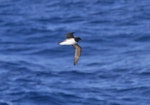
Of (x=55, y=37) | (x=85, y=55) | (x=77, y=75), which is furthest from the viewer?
(x=55, y=37)

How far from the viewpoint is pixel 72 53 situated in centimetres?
3538

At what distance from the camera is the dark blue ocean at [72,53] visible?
100ft

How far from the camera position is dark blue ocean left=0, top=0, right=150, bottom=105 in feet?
100

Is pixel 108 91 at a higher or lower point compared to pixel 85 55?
lower

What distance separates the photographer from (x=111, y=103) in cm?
2962

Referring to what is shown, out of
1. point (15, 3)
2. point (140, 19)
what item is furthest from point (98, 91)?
point (15, 3)

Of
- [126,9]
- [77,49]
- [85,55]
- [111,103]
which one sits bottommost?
[77,49]

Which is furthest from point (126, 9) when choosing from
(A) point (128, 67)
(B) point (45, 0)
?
(A) point (128, 67)

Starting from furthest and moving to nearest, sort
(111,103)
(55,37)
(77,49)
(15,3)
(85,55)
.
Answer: (15,3) → (55,37) → (85,55) → (111,103) → (77,49)

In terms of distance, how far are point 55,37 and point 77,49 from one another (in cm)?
1825

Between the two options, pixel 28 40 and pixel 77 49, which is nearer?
pixel 77 49

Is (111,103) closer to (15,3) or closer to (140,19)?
(140,19)

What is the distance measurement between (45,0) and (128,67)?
13.4 meters

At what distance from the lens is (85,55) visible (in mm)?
35156
